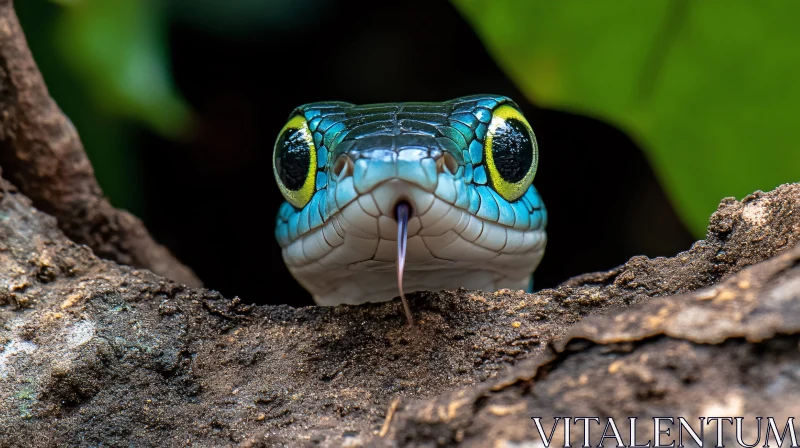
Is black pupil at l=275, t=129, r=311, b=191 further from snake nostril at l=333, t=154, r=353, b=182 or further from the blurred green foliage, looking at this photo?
the blurred green foliage

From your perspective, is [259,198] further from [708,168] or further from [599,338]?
[599,338]

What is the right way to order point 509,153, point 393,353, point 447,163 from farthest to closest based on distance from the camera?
point 509,153 → point 447,163 → point 393,353

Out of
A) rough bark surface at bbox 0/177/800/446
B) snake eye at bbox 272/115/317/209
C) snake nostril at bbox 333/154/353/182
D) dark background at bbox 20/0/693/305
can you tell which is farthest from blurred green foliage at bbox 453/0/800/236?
dark background at bbox 20/0/693/305

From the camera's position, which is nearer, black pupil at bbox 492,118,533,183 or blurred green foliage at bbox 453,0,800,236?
black pupil at bbox 492,118,533,183

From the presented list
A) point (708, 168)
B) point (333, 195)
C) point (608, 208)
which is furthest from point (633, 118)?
point (608, 208)

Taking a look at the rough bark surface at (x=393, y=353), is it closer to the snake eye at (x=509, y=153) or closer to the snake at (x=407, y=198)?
the snake at (x=407, y=198)

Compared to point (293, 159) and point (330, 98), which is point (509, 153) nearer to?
point (293, 159)

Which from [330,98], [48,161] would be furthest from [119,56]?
[330,98]
